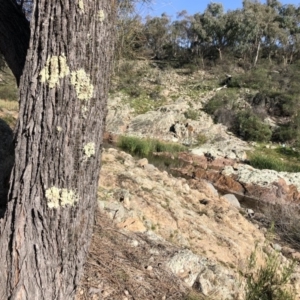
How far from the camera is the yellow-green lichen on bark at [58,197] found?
2156 millimetres

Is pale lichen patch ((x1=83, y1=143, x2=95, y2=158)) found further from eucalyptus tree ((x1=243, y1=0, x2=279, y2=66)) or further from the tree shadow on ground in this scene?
eucalyptus tree ((x1=243, y1=0, x2=279, y2=66))

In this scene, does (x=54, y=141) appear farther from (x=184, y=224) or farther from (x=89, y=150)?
(x=184, y=224)

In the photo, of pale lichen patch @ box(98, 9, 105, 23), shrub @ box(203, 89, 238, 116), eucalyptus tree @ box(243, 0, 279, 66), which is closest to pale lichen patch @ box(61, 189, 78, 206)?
pale lichen patch @ box(98, 9, 105, 23)

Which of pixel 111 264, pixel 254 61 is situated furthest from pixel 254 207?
pixel 254 61

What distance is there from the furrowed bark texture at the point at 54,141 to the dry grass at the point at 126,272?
60cm

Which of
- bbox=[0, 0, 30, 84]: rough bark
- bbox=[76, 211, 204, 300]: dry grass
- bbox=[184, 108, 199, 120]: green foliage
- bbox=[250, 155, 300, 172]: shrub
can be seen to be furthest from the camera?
bbox=[184, 108, 199, 120]: green foliage

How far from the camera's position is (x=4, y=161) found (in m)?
4.73

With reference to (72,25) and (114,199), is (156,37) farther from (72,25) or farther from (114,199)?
(72,25)

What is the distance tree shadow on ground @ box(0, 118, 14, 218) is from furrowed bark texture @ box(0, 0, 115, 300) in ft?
1.75

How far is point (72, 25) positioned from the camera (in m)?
2.07

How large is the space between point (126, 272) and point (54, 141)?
→ 145cm

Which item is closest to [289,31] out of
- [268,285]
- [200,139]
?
[200,139]

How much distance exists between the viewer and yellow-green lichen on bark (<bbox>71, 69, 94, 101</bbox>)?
212cm

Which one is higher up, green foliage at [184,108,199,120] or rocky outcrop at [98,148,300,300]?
green foliage at [184,108,199,120]
